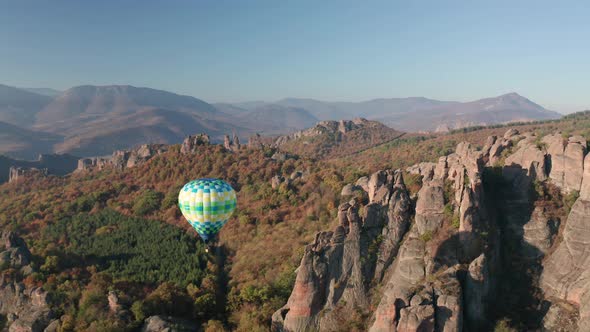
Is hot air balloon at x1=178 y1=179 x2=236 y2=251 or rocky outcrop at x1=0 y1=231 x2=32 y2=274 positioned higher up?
hot air balloon at x1=178 y1=179 x2=236 y2=251

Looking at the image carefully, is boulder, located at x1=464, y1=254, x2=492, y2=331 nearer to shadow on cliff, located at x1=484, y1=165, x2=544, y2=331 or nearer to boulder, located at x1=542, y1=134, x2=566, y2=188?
shadow on cliff, located at x1=484, y1=165, x2=544, y2=331

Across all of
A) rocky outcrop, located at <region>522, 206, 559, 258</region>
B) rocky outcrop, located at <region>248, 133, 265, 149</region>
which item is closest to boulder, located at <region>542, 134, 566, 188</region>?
rocky outcrop, located at <region>522, 206, 559, 258</region>

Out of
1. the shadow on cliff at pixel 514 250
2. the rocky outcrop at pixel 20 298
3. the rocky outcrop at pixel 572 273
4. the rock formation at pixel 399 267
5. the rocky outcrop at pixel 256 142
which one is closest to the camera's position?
the rock formation at pixel 399 267

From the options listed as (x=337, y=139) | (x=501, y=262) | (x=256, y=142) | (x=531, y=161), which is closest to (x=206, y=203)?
(x=501, y=262)

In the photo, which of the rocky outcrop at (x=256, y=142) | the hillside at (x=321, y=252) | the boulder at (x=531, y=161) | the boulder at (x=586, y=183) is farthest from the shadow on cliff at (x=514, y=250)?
the rocky outcrop at (x=256, y=142)

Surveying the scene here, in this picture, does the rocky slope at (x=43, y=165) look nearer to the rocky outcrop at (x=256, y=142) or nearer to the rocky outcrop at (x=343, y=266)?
the rocky outcrop at (x=256, y=142)

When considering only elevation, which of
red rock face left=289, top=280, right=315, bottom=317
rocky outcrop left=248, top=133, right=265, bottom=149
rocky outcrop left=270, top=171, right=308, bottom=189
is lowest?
red rock face left=289, top=280, right=315, bottom=317

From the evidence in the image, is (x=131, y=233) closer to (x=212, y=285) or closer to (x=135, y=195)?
(x=135, y=195)
